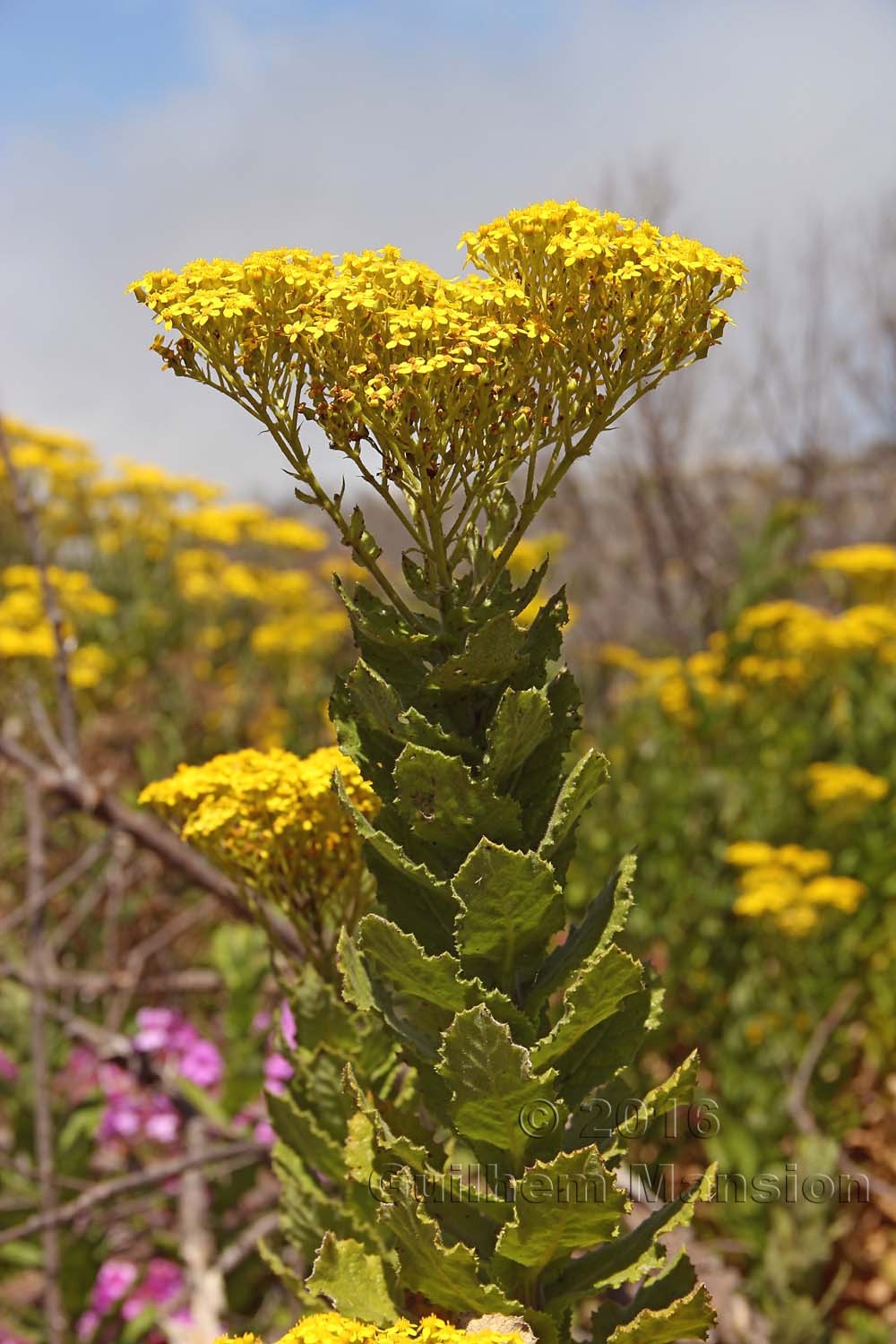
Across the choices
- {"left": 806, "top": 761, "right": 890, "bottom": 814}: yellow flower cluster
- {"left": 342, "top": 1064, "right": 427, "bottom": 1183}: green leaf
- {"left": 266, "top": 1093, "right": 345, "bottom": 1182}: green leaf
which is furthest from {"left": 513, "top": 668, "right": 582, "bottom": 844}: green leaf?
{"left": 806, "top": 761, "right": 890, "bottom": 814}: yellow flower cluster

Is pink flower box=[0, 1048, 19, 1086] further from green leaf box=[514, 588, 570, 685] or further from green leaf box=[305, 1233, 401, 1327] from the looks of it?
green leaf box=[514, 588, 570, 685]

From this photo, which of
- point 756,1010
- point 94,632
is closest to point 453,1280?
point 756,1010

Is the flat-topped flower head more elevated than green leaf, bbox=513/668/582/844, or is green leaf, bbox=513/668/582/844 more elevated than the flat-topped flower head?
green leaf, bbox=513/668/582/844

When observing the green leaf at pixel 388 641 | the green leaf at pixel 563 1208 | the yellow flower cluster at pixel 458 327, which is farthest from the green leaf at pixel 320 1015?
the yellow flower cluster at pixel 458 327

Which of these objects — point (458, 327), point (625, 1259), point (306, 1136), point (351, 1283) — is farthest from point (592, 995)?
point (458, 327)

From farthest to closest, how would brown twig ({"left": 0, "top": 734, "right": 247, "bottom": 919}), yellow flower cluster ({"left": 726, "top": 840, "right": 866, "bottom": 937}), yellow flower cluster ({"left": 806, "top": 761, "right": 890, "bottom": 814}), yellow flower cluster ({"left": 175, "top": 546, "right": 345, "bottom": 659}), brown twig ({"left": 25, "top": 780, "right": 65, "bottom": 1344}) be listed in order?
yellow flower cluster ({"left": 175, "top": 546, "right": 345, "bottom": 659}) < yellow flower cluster ({"left": 806, "top": 761, "right": 890, "bottom": 814}) < yellow flower cluster ({"left": 726, "top": 840, "right": 866, "bottom": 937}) < brown twig ({"left": 0, "top": 734, "right": 247, "bottom": 919}) < brown twig ({"left": 25, "top": 780, "right": 65, "bottom": 1344})

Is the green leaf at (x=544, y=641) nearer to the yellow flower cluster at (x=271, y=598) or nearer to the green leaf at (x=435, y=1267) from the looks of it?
the green leaf at (x=435, y=1267)

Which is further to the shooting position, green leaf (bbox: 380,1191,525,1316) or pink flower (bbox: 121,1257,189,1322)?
pink flower (bbox: 121,1257,189,1322)

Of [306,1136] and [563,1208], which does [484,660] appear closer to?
[563,1208]

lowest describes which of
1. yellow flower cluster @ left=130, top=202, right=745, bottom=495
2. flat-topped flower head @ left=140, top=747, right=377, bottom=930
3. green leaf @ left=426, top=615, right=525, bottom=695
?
flat-topped flower head @ left=140, top=747, right=377, bottom=930
